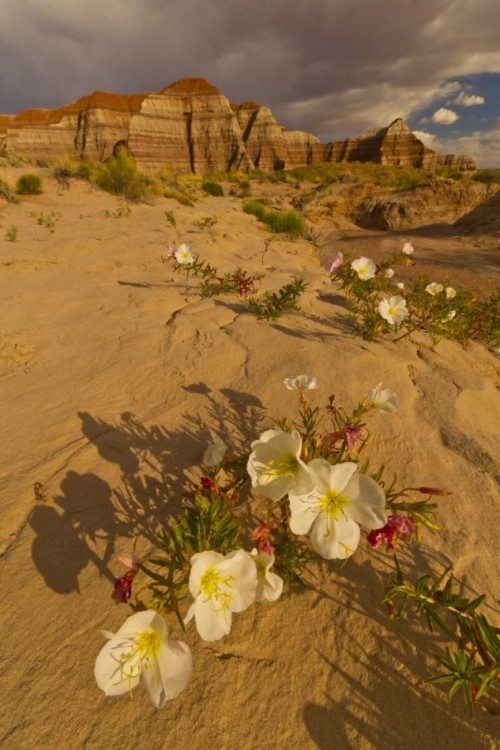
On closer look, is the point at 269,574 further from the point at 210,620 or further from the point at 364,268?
the point at 364,268

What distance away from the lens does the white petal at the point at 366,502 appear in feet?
2.99

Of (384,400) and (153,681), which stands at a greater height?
(384,400)

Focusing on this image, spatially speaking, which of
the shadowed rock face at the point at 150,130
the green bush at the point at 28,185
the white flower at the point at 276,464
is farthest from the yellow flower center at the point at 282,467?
the shadowed rock face at the point at 150,130

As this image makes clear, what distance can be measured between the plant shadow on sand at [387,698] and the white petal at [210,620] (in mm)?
329

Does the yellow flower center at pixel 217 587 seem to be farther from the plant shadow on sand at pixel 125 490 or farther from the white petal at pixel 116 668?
Result: the plant shadow on sand at pixel 125 490

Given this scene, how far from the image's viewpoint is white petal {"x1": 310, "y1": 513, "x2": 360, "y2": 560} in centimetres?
92

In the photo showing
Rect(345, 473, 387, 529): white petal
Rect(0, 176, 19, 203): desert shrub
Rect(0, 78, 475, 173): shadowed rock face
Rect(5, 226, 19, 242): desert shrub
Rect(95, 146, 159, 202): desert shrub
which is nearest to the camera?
Rect(345, 473, 387, 529): white petal

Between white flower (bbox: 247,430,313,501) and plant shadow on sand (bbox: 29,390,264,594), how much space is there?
53 cm

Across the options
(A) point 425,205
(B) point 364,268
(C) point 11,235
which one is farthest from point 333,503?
(A) point 425,205

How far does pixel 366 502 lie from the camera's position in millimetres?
935

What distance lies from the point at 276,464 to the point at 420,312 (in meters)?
3.10

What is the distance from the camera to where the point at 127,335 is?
2762 millimetres

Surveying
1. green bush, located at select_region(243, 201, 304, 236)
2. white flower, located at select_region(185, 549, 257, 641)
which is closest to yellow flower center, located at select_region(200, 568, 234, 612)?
white flower, located at select_region(185, 549, 257, 641)

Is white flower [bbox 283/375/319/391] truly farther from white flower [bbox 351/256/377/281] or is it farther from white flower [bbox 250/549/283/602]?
white flower [bbox 351/256/377/281]
